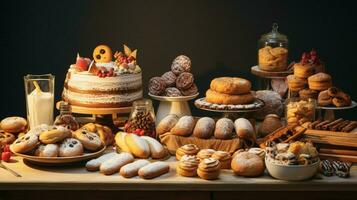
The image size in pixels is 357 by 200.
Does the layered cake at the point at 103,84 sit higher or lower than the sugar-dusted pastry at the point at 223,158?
higher

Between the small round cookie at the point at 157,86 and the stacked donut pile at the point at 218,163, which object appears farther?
the small round cookie at the point at 157,86

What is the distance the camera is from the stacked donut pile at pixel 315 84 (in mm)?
3328

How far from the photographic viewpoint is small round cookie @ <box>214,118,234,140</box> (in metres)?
2.88

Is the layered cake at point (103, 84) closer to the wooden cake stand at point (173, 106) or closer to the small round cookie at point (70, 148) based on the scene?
the wooden cake stand at point (173, 106)

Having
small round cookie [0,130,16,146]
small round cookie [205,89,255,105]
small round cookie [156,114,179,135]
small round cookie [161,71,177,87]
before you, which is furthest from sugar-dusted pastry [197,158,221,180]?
small round cookie [0,130,16,146]

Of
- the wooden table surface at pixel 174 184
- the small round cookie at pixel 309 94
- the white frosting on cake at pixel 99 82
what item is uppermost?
the white frosting on cake at pixel 99 82

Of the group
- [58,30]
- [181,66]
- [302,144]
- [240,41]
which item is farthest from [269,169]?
[58,30]

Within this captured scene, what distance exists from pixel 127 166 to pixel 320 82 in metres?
1.24

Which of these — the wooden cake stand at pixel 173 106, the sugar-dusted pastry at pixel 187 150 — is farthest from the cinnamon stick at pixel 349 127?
the wooden cake stand at pixel 173 106

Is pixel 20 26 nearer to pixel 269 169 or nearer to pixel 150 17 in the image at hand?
pixel 150 17

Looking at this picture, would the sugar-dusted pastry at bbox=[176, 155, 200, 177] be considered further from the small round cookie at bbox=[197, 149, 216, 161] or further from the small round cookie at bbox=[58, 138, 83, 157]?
the small round cookie at bbox=[58, 138, 83, 157]

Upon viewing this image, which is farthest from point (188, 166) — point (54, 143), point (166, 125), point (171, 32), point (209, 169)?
point (171, 32)

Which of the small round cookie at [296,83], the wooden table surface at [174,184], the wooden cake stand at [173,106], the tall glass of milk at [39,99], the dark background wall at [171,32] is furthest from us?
the dark background wall at [171,32]

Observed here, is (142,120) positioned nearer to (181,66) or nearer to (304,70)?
(181,66)
